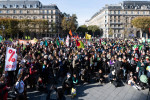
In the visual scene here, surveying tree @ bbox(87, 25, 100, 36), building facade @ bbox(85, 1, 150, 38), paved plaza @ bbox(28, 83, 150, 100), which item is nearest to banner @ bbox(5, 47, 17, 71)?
paved plaza @ bbox(28, 83, 150, 100)

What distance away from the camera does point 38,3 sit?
68.9 m

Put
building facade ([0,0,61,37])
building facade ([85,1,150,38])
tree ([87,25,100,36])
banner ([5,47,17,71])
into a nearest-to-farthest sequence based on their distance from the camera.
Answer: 1. banner ([5,47,17,71])
2. building facade ([0,0,61,37])
3. building facade ([85,1,150,38])
4. tree ([87,25,100,36])

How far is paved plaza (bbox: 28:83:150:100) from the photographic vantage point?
24.6 ft

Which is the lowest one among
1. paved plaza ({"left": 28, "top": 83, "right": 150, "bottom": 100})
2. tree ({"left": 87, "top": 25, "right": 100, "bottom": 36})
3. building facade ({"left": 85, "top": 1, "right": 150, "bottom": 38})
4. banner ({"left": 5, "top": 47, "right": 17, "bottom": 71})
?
paved plaza ({"left": 28, "top": 83, "right": 150, "bottom": 100})

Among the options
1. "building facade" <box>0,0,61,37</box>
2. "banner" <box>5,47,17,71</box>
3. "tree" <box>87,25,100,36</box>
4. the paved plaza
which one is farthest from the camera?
"tree" <box>87,25,100,36</box>

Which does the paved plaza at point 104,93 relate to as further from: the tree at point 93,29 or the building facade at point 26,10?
the tree at point 93,29

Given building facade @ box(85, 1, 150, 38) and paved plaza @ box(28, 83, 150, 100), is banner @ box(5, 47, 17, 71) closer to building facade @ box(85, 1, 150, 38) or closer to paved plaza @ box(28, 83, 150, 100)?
paved plaza @ box(28, 83, 150, 100)

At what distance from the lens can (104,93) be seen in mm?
8047

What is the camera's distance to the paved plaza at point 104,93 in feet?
24.6

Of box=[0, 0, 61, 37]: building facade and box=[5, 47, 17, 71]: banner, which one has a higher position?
box=[0, 0, 61, 37]: building facade

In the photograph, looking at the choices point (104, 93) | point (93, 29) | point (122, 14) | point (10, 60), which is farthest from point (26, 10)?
point (104, 93)

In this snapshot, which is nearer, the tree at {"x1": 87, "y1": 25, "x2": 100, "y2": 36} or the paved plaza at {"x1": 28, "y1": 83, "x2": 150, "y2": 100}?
the paved plaza at {"x1": 28, "y1": 83, "x2": 150, "y2": 100}

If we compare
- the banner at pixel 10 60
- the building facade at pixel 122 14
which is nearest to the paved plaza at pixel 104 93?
the banner at pixel 10 60

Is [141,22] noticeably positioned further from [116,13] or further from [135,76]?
[135,76]
